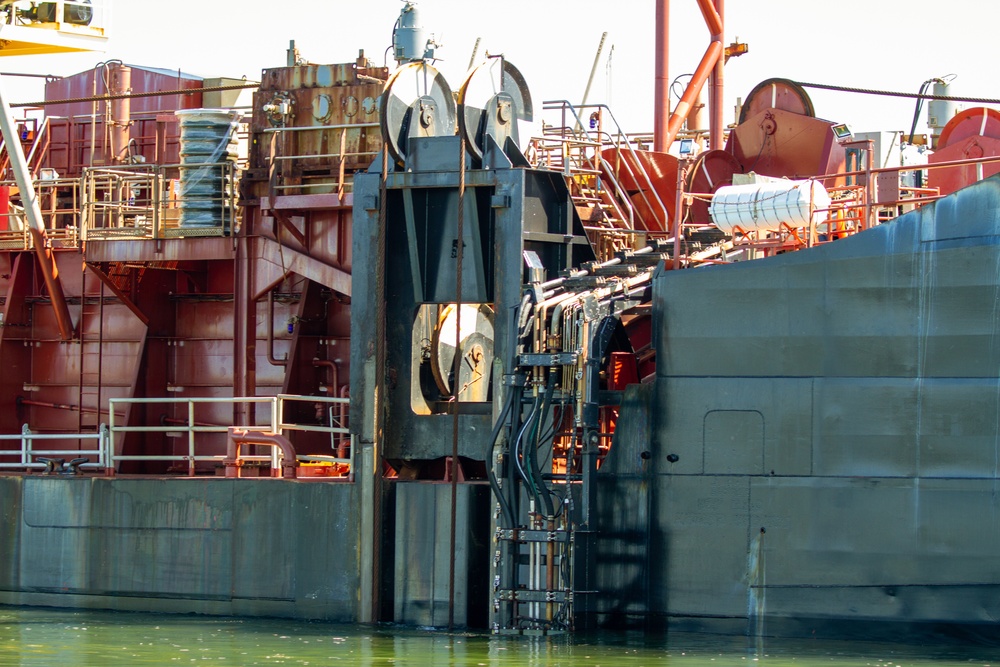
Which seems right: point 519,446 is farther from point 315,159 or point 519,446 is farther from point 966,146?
point 966,146

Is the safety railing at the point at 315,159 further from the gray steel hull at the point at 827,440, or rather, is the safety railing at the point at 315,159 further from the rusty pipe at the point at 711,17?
the rusty pipe at the point at 711,17

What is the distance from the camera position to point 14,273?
944 inches

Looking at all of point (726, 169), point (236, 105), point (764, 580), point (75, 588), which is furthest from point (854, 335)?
point (236, 105)

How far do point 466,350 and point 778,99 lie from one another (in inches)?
285

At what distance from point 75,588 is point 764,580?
909 cm

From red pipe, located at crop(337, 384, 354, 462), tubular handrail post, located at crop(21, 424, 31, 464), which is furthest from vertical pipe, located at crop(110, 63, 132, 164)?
red pipe, located at crop(337, 384, 354, 462)

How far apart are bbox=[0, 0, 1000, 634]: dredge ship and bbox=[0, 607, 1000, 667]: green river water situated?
37 cm

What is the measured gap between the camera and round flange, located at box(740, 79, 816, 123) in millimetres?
22108

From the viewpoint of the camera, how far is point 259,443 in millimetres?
18109

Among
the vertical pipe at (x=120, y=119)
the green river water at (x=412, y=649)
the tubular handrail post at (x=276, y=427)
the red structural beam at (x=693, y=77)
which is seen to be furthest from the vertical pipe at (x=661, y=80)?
the green river water at (x=412, y=649)

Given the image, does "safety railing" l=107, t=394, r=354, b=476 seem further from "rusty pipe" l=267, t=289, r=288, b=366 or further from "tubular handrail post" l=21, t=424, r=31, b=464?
"tubular handrail post" l=21, t=424, r=31, b=464

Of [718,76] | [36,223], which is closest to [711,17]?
[718,76]

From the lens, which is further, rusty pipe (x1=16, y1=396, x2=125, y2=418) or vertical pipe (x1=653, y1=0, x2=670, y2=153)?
vertical pipe (x1=653, y1=0, x2=670, y2=153)

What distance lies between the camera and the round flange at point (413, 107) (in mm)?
17734
